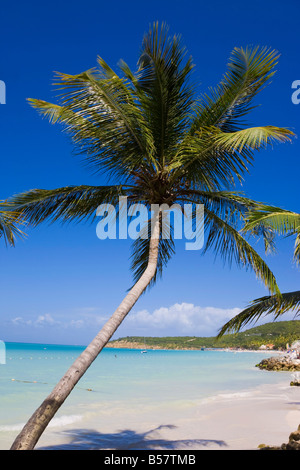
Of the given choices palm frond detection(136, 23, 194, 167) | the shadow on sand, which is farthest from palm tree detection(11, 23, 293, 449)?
the shadow on sand

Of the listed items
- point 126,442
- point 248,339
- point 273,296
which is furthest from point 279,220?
point 248,339

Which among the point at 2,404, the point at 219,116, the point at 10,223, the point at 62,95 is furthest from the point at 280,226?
the point at 2,404

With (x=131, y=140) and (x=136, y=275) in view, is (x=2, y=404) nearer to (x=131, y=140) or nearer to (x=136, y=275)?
(x=136, y=275)

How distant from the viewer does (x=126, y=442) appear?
10.9 meters

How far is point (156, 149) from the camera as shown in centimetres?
743

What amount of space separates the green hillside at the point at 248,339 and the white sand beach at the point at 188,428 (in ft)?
9.01

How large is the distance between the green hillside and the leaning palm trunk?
8.50m

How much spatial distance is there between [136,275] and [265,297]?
2.73m

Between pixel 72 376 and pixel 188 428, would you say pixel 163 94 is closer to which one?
pixel 72 376

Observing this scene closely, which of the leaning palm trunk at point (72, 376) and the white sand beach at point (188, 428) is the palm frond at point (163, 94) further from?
the white sand beach at point (188, 428)

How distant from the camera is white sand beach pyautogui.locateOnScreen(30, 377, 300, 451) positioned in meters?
10.3

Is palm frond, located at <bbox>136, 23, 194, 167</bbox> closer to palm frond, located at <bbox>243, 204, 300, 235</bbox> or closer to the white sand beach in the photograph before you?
palm frond, located at <bbox>243, 204, 300, 235</bbox>

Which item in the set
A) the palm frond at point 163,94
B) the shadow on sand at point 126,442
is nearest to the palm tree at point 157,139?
the palm frond at point 163,94

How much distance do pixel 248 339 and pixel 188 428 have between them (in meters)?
102
